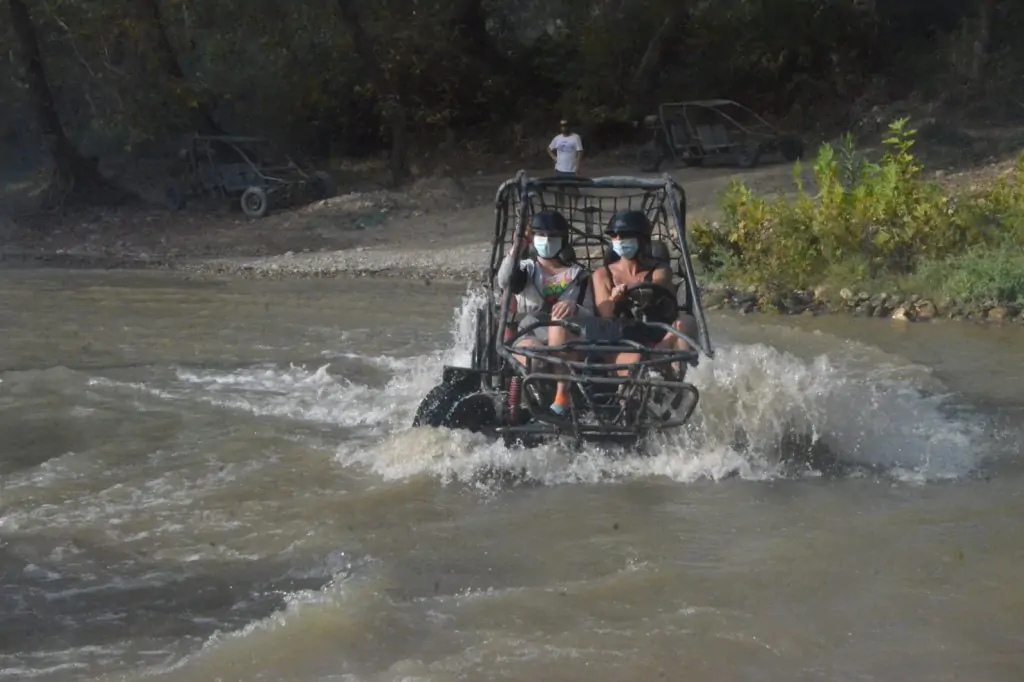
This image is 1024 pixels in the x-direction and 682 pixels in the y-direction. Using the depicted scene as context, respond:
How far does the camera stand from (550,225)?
8.69 meters

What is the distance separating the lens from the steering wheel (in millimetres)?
8430

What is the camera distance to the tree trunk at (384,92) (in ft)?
83.2

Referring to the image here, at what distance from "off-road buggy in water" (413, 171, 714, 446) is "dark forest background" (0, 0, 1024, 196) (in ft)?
52.3

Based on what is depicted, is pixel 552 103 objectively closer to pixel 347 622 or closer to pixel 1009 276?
pixel 1009 276

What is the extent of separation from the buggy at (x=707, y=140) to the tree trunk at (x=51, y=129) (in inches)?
388

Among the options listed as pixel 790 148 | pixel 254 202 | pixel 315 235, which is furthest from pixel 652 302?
pixel 790 148

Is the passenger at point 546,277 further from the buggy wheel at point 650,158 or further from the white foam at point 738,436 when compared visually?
the buggy wheel at point 650,158

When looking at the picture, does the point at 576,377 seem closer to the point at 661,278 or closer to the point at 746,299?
the point at 661,278

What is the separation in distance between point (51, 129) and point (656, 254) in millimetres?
16925

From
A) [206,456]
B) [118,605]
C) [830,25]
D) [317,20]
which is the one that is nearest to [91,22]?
[317,20]

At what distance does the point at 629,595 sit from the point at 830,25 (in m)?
23.2

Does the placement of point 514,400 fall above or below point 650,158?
below

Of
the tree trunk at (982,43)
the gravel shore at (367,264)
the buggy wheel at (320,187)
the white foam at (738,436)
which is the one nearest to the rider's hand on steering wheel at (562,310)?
the white foam at (738,436)

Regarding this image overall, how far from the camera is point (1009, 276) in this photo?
1350 cm
